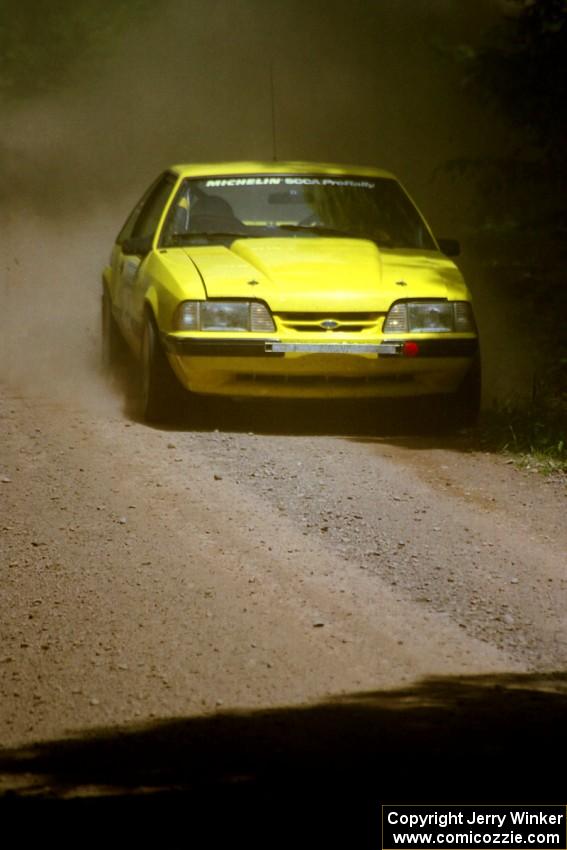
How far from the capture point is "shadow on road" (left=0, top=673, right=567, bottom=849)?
4137mm

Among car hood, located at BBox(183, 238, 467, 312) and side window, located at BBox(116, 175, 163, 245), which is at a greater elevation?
side window, located at BBox(116, 175, 163, 245)

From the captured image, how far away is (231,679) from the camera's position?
5676 millimetres

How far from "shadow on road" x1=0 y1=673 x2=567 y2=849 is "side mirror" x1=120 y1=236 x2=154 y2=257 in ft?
19.6

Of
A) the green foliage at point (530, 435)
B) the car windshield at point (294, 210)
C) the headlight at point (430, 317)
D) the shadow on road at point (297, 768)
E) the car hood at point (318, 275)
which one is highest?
the car windshield at point (294, 210)

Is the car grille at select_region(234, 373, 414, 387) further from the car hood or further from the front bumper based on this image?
the car hood

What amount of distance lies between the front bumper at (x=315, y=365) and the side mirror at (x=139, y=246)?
1068 millimetres

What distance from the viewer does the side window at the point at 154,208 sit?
38.5 feet

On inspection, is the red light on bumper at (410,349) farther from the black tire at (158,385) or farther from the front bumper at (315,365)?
the black tire at (158,385)

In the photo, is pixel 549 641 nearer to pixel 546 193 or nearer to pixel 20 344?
pixel 546 193

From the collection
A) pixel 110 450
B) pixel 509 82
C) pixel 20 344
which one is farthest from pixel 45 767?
pixel 20 344

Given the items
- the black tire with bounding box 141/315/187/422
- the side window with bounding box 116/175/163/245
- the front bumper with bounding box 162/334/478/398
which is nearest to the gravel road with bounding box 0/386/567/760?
the black tire with bounding box 141/315/187/422

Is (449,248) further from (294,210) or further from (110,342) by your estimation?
(110,342)

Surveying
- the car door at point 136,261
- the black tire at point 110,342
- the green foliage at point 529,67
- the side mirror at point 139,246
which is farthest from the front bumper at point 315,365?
the green foliage at point 529,67

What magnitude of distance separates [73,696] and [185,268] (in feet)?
16.8
